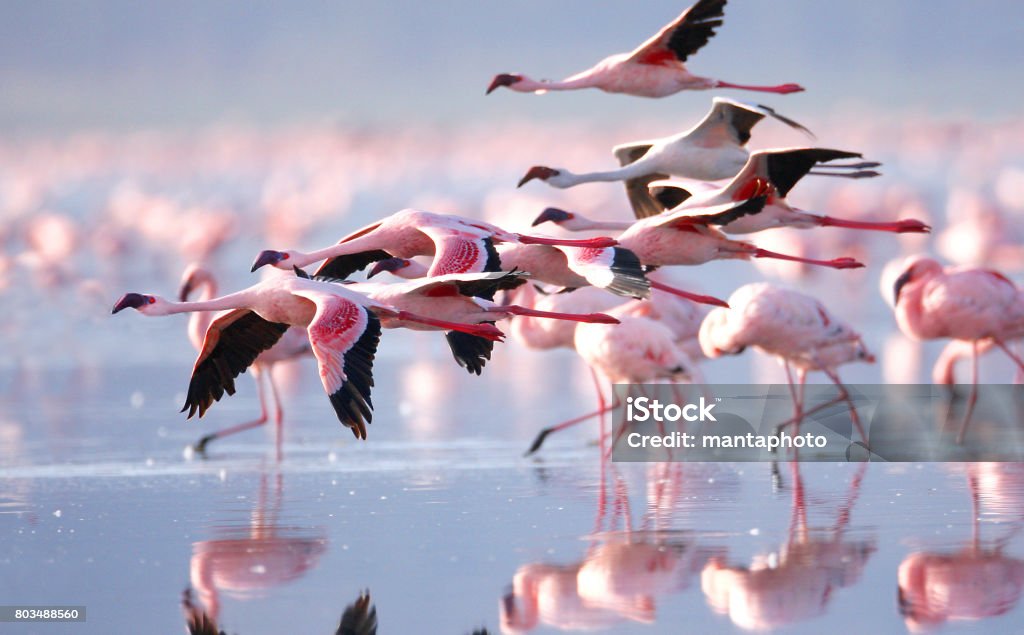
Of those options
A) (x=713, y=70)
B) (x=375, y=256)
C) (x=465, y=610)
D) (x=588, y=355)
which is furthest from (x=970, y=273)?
(x=713, y=70)

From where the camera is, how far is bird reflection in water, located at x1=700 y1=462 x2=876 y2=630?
5438 millimetres

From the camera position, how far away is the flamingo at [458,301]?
728 centimetres

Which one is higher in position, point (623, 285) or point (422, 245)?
point (422, 245)

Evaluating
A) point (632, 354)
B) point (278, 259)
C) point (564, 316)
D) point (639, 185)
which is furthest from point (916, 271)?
point (278, 259)

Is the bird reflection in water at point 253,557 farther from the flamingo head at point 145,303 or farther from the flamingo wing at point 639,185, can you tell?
the flamingo wing at point 639,185

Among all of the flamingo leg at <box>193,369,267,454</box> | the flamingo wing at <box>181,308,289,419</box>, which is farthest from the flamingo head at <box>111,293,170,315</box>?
the flamingo leg at <box>193,369,267,454</box>

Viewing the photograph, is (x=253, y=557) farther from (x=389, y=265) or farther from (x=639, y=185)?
(x=639, y=185)

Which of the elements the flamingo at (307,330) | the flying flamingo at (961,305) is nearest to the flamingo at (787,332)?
the flying flamingo at (961,305)

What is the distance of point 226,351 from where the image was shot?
25.5 ft

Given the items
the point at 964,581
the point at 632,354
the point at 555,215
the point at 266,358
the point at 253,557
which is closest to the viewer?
the point at 964,581

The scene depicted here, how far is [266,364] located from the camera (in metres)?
10.4

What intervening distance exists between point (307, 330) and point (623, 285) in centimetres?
123

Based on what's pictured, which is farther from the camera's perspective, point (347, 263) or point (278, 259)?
point (347, 263)

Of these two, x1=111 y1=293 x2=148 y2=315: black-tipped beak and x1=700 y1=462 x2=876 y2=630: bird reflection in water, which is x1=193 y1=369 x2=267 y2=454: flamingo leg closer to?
x1=111 y1=293 x2=148 y2=315: black-tipped beak
